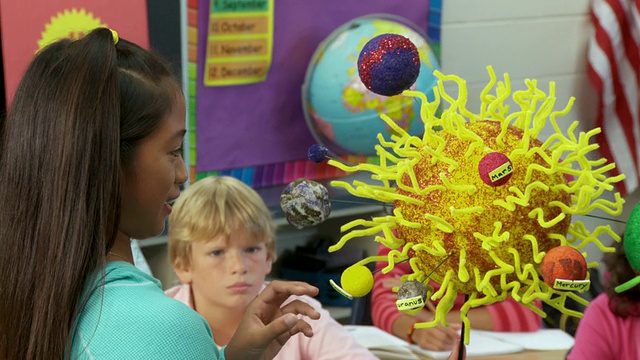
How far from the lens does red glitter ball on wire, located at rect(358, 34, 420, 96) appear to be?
959 mm

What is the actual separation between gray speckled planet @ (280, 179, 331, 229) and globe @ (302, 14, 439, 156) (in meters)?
1.60

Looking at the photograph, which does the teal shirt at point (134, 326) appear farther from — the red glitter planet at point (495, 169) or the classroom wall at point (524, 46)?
the classroom wall at point (524, 46)

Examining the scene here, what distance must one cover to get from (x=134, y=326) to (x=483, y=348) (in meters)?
1.25

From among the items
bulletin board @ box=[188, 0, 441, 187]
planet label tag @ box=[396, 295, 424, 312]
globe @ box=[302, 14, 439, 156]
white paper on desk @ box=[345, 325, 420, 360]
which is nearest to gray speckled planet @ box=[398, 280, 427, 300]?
planet label tag @ box=[396, 295, 424, 312]

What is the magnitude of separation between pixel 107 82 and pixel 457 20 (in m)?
2.51

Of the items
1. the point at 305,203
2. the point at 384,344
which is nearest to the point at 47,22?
the point at 384,344

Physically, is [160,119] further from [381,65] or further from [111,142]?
[381,65]

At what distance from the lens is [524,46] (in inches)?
140

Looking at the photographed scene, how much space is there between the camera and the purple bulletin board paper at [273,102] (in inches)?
110

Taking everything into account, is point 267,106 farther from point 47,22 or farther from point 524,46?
point 524,46

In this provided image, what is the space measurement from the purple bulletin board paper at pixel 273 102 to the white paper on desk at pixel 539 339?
100 centimetres

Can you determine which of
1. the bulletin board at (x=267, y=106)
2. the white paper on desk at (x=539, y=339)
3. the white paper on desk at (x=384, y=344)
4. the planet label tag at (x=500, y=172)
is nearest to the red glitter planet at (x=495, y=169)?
the planet label tag at (x=500, y=172)

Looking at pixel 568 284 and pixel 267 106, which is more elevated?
pixel 568 284

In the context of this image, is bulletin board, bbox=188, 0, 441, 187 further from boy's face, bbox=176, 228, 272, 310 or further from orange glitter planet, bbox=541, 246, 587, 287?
orange glitter planet, bbox=541, 246, 587, 287
